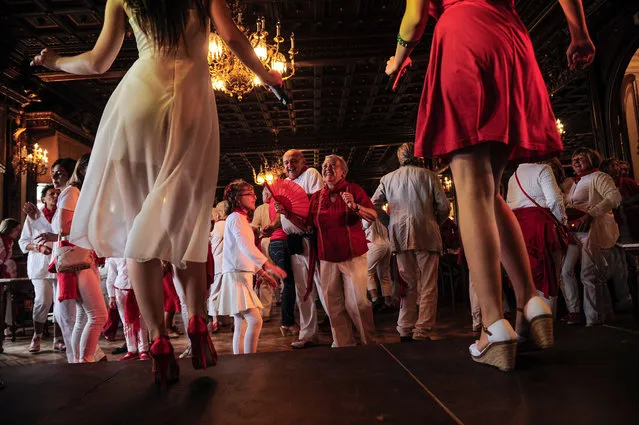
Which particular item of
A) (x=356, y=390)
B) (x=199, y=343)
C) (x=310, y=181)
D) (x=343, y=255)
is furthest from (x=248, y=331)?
(x=356, y=390)

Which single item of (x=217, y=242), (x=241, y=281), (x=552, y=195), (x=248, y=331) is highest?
(x=552, y=195)

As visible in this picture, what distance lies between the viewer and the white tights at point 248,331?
3.22 m

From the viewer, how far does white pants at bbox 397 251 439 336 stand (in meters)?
4.05

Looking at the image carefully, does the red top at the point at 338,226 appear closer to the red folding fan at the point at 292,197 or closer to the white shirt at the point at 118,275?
the red folding fan at the point at 292,197

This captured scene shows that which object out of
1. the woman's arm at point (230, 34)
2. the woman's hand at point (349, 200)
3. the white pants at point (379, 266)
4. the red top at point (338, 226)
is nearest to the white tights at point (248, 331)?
the red top at point (338, 226)

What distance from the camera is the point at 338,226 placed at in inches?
138

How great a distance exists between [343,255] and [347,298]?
13.8 inches

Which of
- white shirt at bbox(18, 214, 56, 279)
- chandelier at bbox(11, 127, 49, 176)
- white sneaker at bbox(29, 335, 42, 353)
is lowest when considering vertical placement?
white sneaker at bbox(29, 335, 42, 353)

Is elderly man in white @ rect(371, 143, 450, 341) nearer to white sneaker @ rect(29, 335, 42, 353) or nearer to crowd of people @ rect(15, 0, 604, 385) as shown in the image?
crowd of people @ rect(15, 0, 604, 385)

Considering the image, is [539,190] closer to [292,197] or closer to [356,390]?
[292,197]

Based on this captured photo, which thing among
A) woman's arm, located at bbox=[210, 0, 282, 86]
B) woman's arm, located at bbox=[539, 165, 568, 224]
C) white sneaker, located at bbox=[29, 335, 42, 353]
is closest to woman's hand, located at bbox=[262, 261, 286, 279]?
woman's arm, located at bbox=[210, 0, 282, 86]

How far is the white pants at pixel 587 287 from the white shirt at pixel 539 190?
1.08 m

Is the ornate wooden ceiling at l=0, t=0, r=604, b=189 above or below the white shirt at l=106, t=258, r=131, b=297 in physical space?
above

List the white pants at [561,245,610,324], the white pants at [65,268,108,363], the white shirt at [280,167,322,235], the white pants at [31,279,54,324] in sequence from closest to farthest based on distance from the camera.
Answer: the white pants at [65,268,108,363], the white pants at [561,245,610,324], the white shirt at [280,167,322,235], the white pants at [31,279,54,324]
